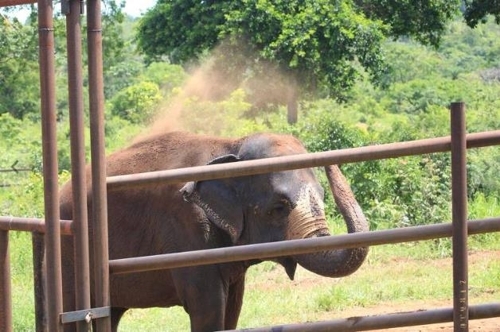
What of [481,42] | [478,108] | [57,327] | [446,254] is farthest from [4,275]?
[481,42]

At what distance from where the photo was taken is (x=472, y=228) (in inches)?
140

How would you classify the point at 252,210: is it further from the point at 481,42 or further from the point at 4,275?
the point at 481,42

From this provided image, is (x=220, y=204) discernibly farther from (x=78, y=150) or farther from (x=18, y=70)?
A: (x=18, y=70)

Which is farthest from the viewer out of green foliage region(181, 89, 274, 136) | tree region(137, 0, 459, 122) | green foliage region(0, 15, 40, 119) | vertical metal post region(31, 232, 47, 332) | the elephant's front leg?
green foliage region(0, 15, 40, 119)

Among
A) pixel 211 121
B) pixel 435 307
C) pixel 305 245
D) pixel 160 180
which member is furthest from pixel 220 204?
pixel 211 121

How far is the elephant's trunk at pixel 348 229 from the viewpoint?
491 centimetres

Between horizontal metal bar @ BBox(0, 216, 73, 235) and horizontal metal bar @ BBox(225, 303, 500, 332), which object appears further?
horizontal metal bar @ BBox(0, 216, 73, 235)

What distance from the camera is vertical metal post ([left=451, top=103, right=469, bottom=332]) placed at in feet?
11.4

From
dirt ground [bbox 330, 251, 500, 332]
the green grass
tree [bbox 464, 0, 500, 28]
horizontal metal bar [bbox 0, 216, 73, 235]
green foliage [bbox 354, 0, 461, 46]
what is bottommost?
dirt ground [bbox 330, 251, 500, 332]

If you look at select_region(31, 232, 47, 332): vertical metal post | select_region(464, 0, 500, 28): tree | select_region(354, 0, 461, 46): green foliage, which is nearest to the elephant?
select_region(31, 232, 47, 332): vertical metal post

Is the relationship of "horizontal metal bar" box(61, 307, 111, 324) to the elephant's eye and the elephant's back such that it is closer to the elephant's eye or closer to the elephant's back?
the elephant's eye

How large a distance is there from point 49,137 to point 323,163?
0.96 m

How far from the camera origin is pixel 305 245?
141 inches

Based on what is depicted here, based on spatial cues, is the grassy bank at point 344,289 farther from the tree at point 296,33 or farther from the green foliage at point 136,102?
the green foliage at point 136,102
